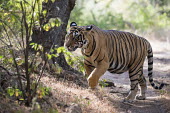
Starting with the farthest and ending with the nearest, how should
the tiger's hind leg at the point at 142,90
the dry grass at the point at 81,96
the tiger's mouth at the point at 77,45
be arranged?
1. the tiger's hind leg at the point at 142,90
2. the tiger's mouth at the point at 77,45
3. the dry grass at the point at 81,96

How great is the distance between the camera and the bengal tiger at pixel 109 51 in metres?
7.43

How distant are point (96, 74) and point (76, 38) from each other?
38.0 inches

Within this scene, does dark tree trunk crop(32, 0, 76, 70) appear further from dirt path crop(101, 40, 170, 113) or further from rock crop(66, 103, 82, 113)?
rock crop(66, 103, 82, 113)

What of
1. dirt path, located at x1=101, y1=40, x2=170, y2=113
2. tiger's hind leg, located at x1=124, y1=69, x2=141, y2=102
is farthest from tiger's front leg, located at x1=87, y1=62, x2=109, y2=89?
tiger's hind leg, located at x1=124, y1=69, x2=141, y2=102

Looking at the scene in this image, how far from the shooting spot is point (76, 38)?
7.41 m

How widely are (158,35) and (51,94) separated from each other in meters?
19.3

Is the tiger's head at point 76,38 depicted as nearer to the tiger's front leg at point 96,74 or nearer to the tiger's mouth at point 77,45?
the tiger's mouth at point 77,45

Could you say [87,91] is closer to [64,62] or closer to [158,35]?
[64,62]

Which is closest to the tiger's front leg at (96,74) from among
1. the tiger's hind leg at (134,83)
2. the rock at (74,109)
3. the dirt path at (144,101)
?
the dirt path at (144,101)

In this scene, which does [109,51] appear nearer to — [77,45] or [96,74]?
[96,74]

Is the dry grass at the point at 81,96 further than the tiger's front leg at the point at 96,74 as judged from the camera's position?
No

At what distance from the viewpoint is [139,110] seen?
7.41m

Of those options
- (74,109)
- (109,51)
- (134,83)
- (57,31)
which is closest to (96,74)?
(109,51)

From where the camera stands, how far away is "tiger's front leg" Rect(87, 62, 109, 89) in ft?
24.1
